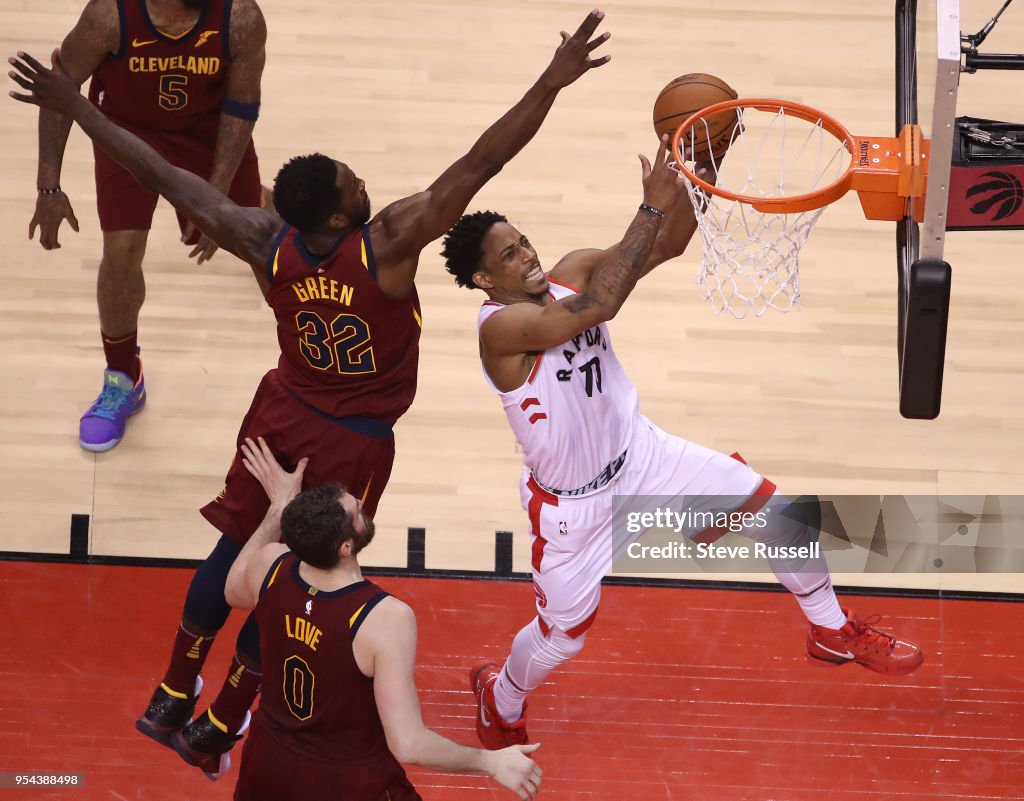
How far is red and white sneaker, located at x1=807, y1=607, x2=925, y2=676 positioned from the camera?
503 centimetres

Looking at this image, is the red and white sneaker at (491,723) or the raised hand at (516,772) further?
the red and white sneaker at (491,723)

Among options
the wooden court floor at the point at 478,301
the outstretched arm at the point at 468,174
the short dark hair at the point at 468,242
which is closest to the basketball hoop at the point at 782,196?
the wooden court floor at the point at 478,301

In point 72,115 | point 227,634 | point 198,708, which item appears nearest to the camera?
point 72,115

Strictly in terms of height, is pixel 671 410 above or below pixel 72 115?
below

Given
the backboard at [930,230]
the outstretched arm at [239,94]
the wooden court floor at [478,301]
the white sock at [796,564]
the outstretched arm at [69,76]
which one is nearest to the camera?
the backboard at [930,230]

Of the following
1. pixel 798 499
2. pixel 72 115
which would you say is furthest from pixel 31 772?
pixel 798 499

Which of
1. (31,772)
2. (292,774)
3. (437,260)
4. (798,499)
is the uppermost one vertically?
(437,260)

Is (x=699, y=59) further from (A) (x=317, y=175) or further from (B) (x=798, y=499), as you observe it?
(A) (x=317, y=175)

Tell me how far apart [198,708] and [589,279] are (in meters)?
2.26

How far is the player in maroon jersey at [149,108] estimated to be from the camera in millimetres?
5297

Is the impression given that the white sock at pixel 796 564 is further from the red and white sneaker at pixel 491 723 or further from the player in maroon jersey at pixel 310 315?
the player in maroon jersey at pixel 310 315

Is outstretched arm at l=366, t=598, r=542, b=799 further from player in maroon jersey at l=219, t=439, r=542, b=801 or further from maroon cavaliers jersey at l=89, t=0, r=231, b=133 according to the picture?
maroon cavaliers jersey at l=89, t=0, r=231, b=133

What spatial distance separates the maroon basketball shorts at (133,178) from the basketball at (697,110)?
198cm

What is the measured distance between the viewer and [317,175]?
4258 mm
